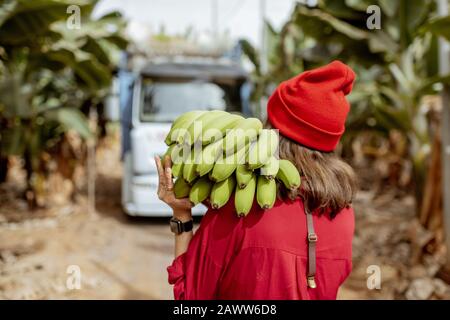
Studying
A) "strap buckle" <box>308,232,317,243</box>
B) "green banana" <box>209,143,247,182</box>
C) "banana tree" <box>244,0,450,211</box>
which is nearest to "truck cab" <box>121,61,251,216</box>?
"banana tree" <box>244,0,450,211</box>

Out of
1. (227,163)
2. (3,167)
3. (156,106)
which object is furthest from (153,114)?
(227,163)

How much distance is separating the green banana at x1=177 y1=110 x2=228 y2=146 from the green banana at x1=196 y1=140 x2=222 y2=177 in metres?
0.06

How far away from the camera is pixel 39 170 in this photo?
726cm

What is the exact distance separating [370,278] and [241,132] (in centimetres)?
339

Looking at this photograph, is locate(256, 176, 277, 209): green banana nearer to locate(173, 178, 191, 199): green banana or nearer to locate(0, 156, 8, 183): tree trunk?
locate(173, 178, 191, 199): green banana

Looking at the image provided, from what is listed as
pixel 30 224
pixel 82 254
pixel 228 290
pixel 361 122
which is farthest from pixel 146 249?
pixel 228 290

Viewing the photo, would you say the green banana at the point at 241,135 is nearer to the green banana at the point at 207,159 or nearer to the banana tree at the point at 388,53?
the green banana at the point at 207,159

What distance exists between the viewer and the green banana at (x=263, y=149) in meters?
1.55

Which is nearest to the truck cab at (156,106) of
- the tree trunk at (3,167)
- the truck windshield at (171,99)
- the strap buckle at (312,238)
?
the truck windshield at (171,99)

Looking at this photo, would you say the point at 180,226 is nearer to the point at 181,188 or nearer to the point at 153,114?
the point at 181,188

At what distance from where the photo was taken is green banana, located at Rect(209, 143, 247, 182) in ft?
5.19

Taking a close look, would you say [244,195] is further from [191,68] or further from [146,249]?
[191,68]

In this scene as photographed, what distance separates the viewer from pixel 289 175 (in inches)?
60.3

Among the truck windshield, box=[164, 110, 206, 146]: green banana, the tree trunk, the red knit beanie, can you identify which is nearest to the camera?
the red knit beanie
